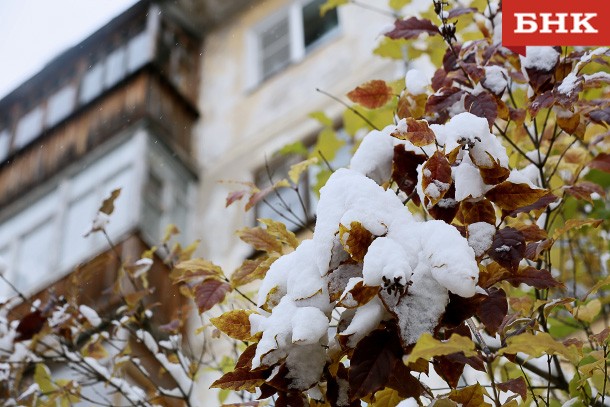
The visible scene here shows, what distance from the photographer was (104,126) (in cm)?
902

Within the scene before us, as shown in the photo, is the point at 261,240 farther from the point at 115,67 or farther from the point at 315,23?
the point at 115,67

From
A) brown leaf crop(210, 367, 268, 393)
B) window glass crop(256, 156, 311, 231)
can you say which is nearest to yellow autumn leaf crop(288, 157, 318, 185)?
brown leaf crop(210, 367, 268, 393)

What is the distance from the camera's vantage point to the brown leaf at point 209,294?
2.32 m

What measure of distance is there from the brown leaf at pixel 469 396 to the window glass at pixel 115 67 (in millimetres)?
8575

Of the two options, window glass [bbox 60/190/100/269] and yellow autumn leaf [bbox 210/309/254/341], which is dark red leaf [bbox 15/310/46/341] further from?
window glass [bbox 60/190/100/269]

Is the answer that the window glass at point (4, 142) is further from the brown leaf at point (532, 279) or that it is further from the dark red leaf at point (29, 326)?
the brown leaf at point (532, 279)

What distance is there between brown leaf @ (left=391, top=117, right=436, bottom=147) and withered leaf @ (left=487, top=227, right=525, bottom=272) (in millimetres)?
254

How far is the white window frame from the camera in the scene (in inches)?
368

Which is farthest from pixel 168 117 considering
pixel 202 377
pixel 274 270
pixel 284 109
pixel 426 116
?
pixel 274 270

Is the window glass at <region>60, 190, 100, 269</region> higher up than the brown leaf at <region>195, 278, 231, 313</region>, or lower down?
lower down

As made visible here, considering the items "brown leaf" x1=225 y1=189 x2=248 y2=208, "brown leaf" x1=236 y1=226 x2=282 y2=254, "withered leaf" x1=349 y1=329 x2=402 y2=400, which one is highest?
"withered leaf" x1=349 y1=329 x2=402 y2=400

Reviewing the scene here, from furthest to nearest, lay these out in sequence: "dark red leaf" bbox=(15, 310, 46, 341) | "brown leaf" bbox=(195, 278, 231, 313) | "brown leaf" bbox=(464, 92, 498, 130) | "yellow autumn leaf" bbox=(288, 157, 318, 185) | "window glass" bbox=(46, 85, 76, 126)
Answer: "window glass" bbox=(46, 85, 76, 126)
"dark red leaf" bbox=(15, 310, 46, 341)
"yellow autumn leaf" bbox=(288, 157, 318, 185)
"brown leaf" bbox=(195, 278, 231, 313)
"brown leaf" bbox=(464, 92, 498, 130)

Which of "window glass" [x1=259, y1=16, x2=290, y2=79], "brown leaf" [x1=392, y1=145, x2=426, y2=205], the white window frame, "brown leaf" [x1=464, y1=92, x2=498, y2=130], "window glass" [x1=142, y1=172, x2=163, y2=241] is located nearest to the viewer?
"brown leaf" [x1=392, y1=145, x2=426, y2=205]

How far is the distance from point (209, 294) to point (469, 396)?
104 centimetres
